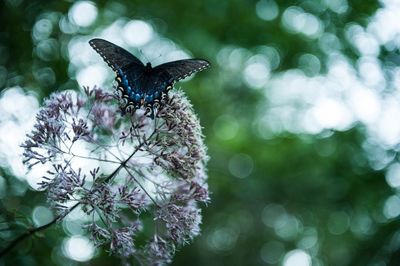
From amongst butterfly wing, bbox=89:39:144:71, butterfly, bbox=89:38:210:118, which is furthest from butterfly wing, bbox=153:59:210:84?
butterfly wing, bbox=89:39:144:71

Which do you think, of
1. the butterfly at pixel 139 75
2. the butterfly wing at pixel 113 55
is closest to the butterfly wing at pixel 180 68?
the butterfly at pixel 139 75

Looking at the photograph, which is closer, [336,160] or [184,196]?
[184,196]

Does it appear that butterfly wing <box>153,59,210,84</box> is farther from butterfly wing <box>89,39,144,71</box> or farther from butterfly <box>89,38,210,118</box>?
butterfly wing <box>89,39,144,71</box>

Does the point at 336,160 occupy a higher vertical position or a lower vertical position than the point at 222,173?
lower

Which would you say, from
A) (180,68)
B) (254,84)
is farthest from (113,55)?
(254,84)

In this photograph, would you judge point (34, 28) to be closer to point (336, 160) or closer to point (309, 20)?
point (309, 20)

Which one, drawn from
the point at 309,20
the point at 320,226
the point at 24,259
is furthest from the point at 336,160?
the point at 320,226
